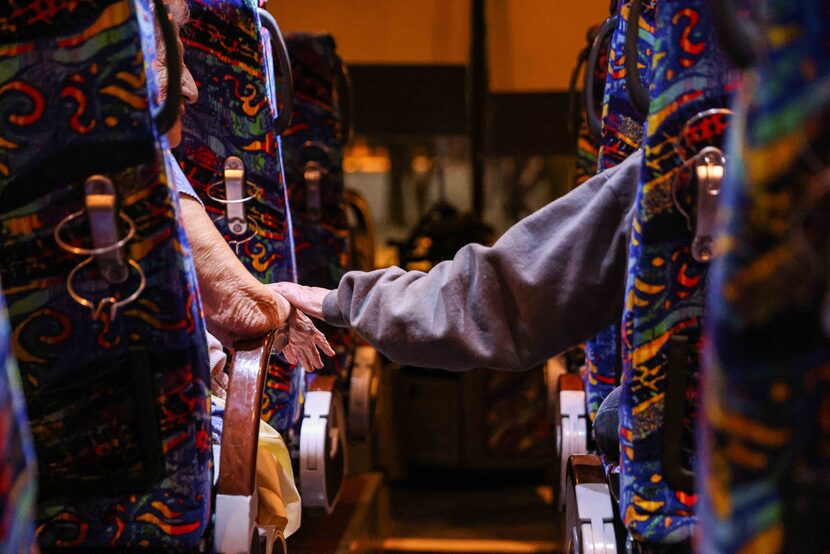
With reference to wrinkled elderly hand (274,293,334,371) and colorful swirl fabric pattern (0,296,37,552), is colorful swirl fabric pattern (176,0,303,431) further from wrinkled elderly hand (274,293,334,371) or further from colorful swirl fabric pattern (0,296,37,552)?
colorful swirl fabric pattern (0,296,37,552)

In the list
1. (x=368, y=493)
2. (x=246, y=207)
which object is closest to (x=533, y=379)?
(x=368, y=493)

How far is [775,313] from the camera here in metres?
0.70

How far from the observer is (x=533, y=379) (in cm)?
309

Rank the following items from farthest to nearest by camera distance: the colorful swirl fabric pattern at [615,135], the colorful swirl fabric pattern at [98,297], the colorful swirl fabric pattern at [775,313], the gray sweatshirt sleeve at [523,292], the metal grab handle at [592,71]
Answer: the metal grab handle at [592,71]
the colorful swirl fabric pattern at [615,135]
the gray sweatshirt sleeve at [523,292]
the colorful swirl fabric pattern at [98,297]
the colorful swirl fabric pattern at [775,313]

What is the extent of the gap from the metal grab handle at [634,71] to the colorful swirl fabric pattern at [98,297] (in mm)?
637

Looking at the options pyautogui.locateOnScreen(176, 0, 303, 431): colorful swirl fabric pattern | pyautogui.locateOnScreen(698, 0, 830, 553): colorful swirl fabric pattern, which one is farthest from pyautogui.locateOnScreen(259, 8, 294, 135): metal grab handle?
pyautogui.locateOnScreen(698, 0, 830, 553): colorful swirl fabric pattern

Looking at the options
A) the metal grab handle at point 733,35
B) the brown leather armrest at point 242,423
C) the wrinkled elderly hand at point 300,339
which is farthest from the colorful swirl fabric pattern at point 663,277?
the wrinkled elderly hand at point 300,339

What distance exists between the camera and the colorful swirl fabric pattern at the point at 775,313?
2.20ft

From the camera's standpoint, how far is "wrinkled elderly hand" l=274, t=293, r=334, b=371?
1637 millimetres

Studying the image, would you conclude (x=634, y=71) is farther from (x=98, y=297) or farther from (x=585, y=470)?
(x=98, y=297)

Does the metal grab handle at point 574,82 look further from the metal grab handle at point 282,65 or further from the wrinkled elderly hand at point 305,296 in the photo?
the wrinkled elderly hand at point 305,296

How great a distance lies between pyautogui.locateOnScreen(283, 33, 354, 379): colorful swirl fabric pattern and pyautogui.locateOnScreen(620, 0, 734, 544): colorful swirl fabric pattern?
155 cm

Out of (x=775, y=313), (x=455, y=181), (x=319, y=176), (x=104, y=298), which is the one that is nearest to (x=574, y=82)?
(x=319, y=176)

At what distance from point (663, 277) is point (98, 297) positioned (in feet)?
2.18
